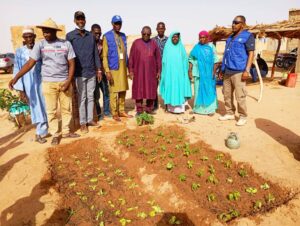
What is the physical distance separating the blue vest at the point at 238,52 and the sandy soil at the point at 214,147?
1348 mm

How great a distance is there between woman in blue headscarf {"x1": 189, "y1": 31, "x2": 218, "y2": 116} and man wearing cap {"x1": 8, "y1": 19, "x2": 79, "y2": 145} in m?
2.98

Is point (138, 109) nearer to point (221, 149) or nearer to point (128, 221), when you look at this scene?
point (221, 149)

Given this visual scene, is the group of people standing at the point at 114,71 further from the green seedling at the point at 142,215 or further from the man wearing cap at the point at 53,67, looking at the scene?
the green seedling at the point at 142,215

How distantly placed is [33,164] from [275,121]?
5295mm

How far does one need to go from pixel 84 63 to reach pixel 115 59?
83 centimetres

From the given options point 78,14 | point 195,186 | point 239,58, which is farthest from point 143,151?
point 78,14

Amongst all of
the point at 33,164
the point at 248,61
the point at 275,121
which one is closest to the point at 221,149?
the point at 248,61

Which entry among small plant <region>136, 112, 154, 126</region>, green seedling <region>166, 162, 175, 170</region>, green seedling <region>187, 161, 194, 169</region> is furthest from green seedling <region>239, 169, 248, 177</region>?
small plant <region>136, 112, 154, 126</region>

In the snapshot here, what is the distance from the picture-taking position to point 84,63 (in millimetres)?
4945

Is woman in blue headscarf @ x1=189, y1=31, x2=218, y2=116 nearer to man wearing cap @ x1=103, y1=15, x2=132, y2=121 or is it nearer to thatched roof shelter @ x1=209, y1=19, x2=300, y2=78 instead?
man wearing cap @ x1=103, y1=15, x2=132, y2=121

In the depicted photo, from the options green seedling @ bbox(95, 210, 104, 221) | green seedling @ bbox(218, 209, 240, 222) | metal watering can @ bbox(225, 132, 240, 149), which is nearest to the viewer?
green seedling @ bbox(218, 209, 240, 222)

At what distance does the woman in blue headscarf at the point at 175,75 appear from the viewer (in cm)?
Answer: 599

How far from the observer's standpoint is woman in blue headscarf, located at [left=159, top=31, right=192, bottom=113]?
5988 mm

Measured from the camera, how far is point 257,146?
4.46 m
